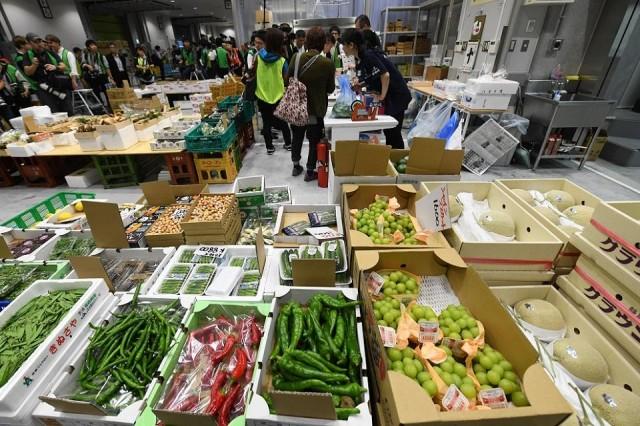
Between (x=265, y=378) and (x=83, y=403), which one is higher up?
(x=83, y=403)

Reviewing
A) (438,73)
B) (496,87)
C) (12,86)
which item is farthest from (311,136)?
(12,86)

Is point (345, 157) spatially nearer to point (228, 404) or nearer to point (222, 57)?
point (228, 404)

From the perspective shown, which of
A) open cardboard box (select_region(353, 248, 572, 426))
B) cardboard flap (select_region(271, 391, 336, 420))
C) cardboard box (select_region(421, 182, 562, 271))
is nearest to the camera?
open cardboard box (select_region(353, 248, 572, 426))

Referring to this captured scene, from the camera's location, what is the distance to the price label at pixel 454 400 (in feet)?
3.39

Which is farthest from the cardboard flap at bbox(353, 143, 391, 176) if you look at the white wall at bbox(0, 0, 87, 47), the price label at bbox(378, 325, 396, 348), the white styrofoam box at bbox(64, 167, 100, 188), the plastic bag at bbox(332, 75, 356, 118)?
the white wall at bbox(0, 0, 87, 47)

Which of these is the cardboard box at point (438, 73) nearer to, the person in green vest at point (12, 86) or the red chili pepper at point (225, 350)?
the red chili pepper at point (225, 350)

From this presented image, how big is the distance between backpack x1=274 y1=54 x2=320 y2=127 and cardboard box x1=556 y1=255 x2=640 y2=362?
3160mm

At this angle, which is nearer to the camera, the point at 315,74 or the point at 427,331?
the point at 427,331

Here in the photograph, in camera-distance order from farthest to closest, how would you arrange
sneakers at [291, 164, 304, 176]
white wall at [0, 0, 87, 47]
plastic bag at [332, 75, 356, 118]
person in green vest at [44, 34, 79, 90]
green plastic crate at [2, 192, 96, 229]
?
white wall at [0, 0, 87, 47] → person in green vest at [44, 34, 79, 90] → sneakers at [291, 164, 304, 176] → plastic bag at [332, 75, 356, 118] → green plastic crate at [2, 192, 96, 229]

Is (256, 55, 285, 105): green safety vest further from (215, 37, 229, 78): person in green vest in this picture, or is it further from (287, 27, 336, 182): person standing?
(215, 37, 229, 78): person in green vest

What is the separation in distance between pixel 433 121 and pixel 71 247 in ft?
16.4

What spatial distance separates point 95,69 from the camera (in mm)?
8141

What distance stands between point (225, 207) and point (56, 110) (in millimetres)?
6814

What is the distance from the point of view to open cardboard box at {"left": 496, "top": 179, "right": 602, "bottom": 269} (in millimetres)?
1663
